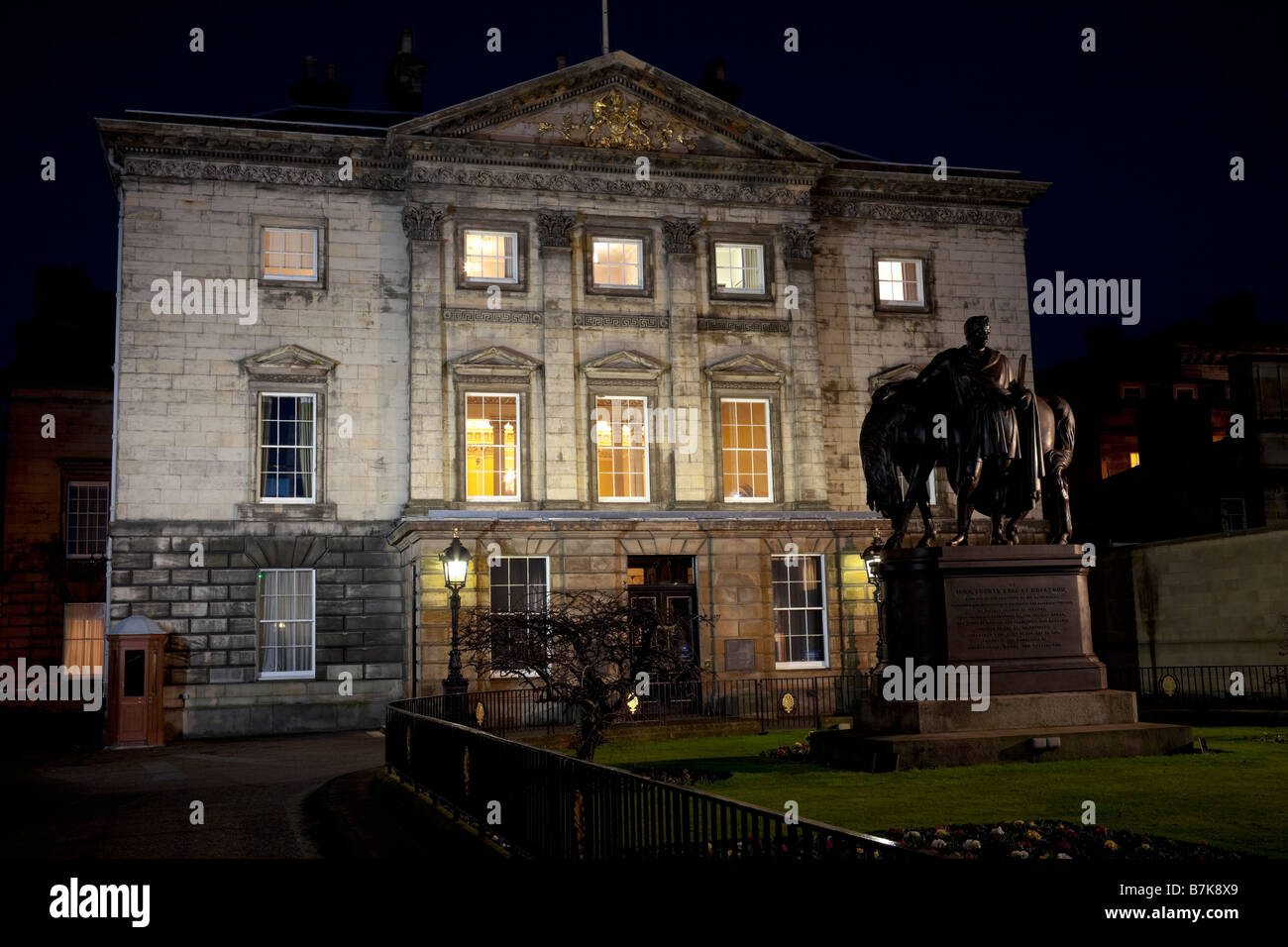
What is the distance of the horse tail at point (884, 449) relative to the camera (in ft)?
50.6

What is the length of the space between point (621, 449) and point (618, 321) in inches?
137

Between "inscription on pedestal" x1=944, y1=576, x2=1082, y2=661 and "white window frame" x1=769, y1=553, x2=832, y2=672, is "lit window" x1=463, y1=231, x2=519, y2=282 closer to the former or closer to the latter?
"white window frame" x1=769, y1=553, x2=832, y2=672

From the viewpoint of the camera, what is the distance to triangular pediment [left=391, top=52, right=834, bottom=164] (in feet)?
102

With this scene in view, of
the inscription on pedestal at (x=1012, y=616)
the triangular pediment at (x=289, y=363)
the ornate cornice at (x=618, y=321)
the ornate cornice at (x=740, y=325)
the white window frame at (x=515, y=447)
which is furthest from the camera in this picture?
the ornate cornice at (x=740, y=325)

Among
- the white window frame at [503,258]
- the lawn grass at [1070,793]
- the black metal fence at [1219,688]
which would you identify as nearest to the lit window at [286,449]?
the white window frame at [503,258]

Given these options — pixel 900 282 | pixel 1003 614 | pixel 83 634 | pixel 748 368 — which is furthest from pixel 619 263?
pixel 83 634

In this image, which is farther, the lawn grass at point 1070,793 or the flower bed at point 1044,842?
the lawn grass at point 1070,793

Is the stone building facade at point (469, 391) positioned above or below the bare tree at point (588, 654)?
above

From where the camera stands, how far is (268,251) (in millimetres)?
31047

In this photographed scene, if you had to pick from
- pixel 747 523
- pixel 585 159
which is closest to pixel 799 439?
pixel 747 523

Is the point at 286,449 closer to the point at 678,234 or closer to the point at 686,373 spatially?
the point at 686,373

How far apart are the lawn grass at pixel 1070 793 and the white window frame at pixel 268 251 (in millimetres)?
20309

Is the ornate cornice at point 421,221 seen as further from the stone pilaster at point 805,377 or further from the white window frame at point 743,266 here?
the stone pilaster at point 805,377

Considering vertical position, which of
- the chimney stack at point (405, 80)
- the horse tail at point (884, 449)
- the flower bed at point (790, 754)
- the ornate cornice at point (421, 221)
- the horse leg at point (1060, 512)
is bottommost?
the flower bed at point (790, 754)
